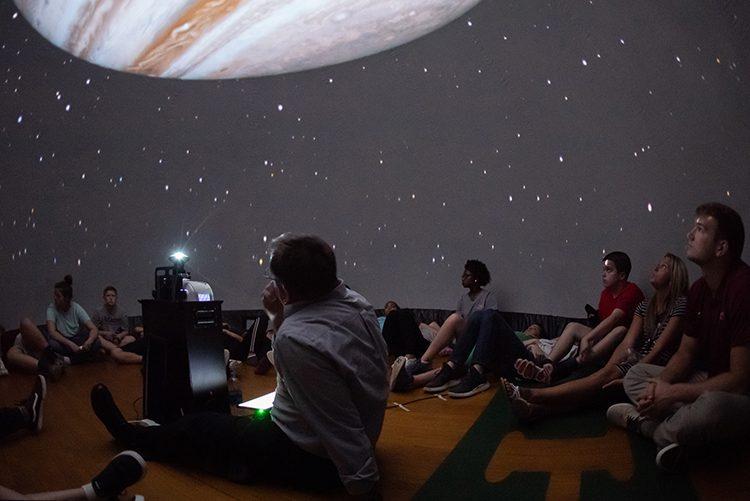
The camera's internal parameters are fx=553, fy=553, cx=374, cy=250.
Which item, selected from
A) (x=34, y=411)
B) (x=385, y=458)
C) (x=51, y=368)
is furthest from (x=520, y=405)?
(x=51, y=368)

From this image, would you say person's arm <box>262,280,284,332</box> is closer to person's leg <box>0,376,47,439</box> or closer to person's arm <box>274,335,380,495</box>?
person's arm <box>274,335,380,495</box>

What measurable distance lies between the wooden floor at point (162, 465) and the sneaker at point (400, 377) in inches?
2.6

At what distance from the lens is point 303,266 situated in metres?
1.78

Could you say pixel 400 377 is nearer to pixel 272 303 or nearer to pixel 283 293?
pixel 272 303

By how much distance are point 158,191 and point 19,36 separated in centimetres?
203

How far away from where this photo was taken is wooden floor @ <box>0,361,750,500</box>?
1.85 metres

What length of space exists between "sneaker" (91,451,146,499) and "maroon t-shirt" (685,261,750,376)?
2.03 meters

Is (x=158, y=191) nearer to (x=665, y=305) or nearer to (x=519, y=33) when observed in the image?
(x=519, y=33)

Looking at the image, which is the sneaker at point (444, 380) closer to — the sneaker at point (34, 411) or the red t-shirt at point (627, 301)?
the red t-shirt at point (627, 301)

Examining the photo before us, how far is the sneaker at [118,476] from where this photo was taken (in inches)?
63.1

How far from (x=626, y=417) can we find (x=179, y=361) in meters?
2.04

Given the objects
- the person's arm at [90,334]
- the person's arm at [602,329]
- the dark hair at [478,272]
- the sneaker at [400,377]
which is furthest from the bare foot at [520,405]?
the person's arm at [90,334]

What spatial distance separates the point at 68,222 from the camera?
239 inches

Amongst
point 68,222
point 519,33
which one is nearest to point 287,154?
point 68,222
